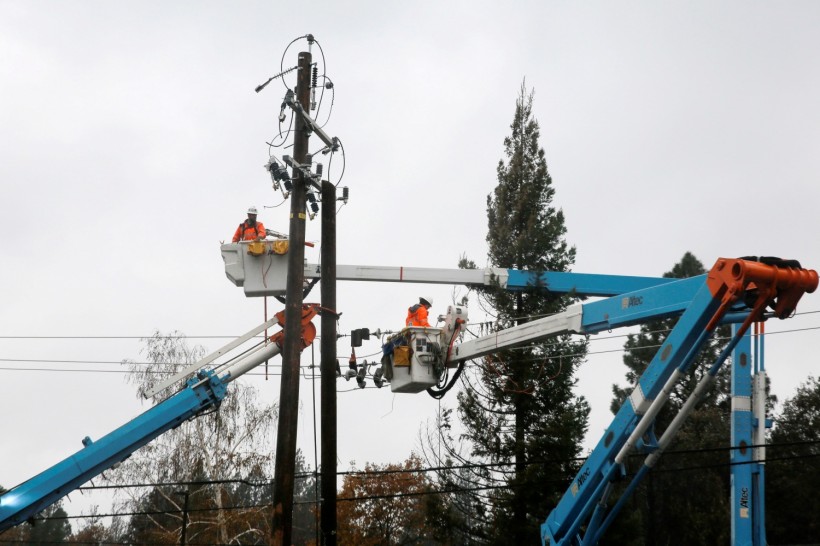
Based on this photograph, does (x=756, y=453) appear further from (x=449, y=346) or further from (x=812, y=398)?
(x=812, y=398)

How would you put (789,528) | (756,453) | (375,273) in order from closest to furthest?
(756,453)
(375,273)
(789,528)

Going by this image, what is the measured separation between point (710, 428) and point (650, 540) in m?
5.84

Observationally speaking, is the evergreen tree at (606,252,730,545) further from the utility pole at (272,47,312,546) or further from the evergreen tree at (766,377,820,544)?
the utility pole at (272,47,312,546)

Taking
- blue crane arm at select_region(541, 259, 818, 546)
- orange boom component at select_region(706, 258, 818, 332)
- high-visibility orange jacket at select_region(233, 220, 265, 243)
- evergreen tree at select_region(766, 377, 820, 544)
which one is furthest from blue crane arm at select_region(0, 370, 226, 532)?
evergreen tree at select_region(766, 377, 820, 544)

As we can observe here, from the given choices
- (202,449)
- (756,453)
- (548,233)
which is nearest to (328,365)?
(756,453)

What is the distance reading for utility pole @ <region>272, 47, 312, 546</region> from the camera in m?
12.5

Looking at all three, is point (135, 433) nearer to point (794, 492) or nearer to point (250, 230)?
point (250, 230)

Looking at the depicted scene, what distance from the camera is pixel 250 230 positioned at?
1719 cm

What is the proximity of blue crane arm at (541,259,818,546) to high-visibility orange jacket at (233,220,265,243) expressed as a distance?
6497 millimetres

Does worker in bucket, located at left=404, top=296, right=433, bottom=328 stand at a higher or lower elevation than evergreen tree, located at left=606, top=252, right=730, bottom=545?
higher

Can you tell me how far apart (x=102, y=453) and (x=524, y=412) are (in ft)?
37.3

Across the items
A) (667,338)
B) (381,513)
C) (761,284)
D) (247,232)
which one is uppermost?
(247,232)

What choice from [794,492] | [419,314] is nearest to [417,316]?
[419,314]

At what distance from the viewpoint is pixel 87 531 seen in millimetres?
54031
